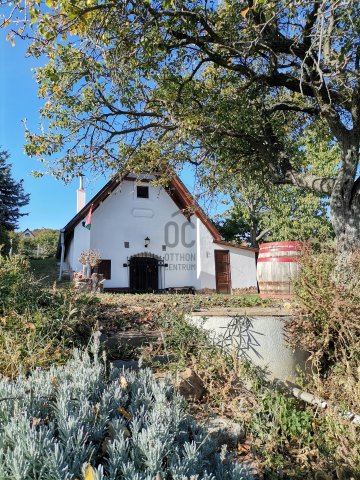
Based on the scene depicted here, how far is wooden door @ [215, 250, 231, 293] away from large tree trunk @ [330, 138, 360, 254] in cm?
1196

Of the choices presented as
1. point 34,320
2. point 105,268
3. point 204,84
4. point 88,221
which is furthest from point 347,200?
point 105,268

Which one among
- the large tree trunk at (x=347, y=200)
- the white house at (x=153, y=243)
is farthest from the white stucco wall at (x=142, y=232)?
the large tree trunk at (x=347, y=200)

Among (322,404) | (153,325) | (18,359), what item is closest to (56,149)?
(153,325)

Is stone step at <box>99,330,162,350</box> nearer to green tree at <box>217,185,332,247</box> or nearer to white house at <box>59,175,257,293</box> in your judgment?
white house at <box>59,175,257,293</box>

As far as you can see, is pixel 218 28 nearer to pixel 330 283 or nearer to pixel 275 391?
pixel 330 283

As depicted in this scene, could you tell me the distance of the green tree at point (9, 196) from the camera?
2566cm

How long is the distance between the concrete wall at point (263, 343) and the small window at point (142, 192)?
14.7m

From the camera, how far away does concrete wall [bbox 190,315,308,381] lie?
11.1 feet

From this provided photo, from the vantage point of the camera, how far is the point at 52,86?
6.38 metres

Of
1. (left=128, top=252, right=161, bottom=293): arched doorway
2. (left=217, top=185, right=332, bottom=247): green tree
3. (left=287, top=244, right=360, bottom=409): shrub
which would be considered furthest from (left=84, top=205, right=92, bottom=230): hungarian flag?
(left=287, top=244, right=360, bottom=409): shrub

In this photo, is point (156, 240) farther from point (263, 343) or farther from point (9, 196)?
point (9, 196)

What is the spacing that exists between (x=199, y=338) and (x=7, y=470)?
2.27m

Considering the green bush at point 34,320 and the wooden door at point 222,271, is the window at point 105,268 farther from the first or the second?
the green bush at point 34,320

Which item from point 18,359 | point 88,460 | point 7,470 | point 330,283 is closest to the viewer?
point 7,470
